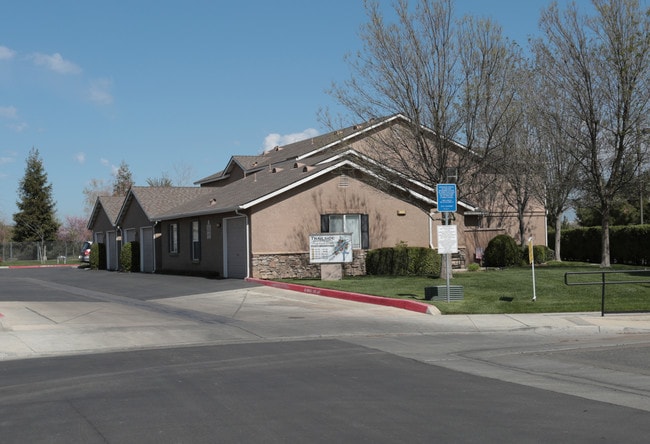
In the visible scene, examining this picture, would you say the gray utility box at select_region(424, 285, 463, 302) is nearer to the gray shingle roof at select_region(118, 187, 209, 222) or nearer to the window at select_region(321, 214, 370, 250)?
the window at select_region(321, 214, 370, 250)

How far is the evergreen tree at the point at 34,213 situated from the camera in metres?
69.9

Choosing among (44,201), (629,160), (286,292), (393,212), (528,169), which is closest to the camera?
(286,292)

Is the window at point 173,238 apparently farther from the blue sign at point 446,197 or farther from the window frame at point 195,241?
the blue sign at point 446,197

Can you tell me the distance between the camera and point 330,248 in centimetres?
2530

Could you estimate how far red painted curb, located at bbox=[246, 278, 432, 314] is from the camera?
1764cm

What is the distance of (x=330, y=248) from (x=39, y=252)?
45.4 metres

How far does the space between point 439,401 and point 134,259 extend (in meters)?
33.1

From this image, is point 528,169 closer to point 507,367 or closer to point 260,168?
point 260,168

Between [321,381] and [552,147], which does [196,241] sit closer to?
[552,147]

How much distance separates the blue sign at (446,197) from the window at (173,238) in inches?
783

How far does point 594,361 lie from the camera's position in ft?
36.1

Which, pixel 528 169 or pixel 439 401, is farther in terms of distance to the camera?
pixel 528 169

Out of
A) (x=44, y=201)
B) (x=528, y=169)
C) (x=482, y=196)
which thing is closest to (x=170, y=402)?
(x=528, y=169)

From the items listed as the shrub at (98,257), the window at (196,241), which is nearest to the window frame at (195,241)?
the window at (196,241)
